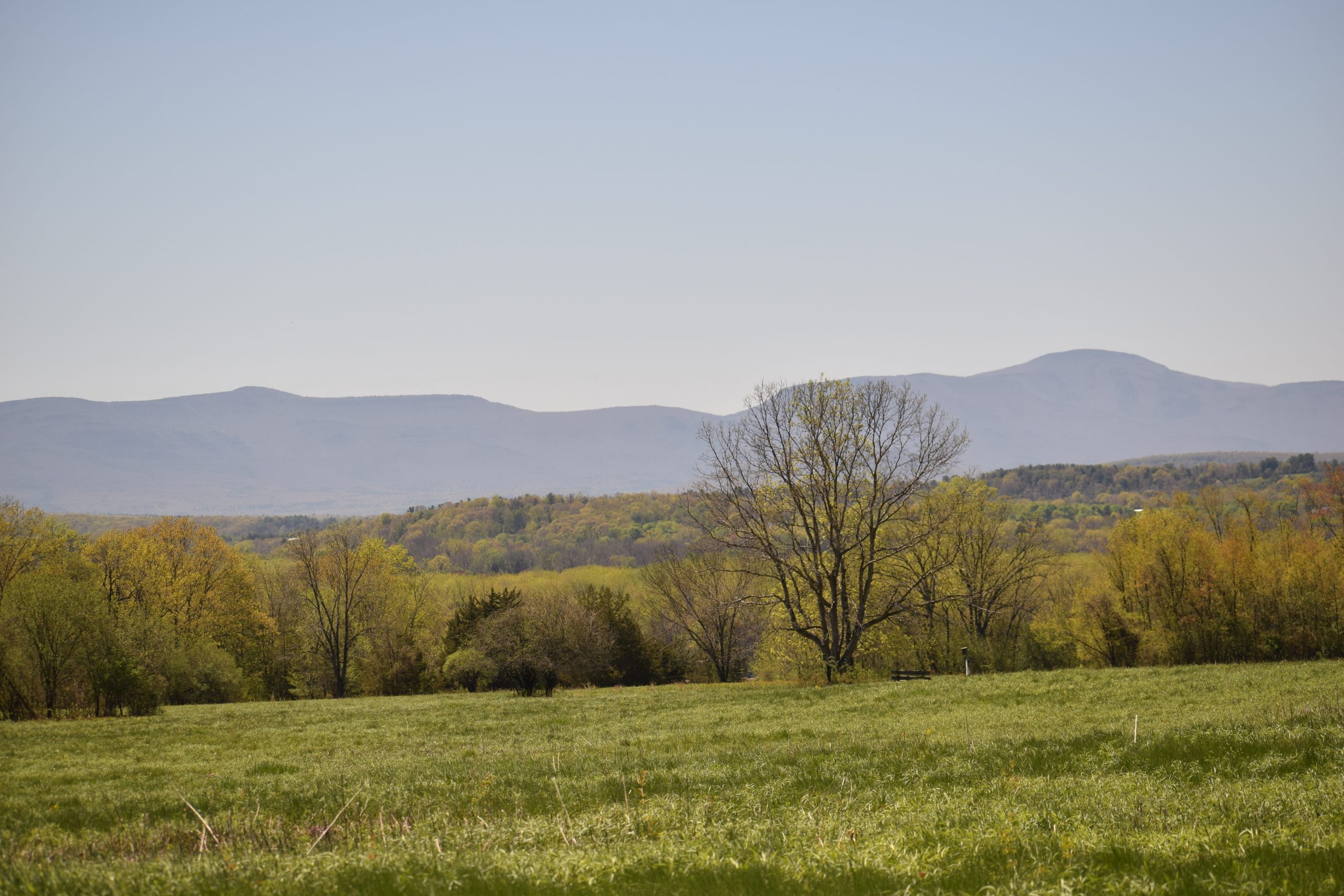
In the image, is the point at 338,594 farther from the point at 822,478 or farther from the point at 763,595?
the point at 822,478

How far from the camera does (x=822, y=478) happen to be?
39812 mm

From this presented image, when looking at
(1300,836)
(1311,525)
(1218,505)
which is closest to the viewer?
(1300,836)

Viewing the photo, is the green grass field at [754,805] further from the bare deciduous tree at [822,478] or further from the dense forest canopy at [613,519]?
the dense forest canopy at [613,519]

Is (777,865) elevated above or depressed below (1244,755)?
above

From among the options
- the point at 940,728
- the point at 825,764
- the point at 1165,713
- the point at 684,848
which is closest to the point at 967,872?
the point at 684,848

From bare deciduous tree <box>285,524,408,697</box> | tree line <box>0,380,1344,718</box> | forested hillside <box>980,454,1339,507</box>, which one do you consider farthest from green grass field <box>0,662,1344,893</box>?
forested hillside <box>980,454,1339,507</box>

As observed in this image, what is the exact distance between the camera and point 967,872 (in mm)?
6445

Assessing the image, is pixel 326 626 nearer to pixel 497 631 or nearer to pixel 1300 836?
pixel 497 631

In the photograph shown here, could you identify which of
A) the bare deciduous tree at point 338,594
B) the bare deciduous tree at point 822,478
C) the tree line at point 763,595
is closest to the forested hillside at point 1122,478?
the tree line at point 763,595

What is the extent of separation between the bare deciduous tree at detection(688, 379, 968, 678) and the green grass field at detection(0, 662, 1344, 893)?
48.3 feet

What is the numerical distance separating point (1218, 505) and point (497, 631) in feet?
199

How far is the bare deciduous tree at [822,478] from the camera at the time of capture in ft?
129

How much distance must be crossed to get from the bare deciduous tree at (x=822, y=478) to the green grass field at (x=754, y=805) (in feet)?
48.3

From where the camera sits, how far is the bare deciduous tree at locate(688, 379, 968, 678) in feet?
129
